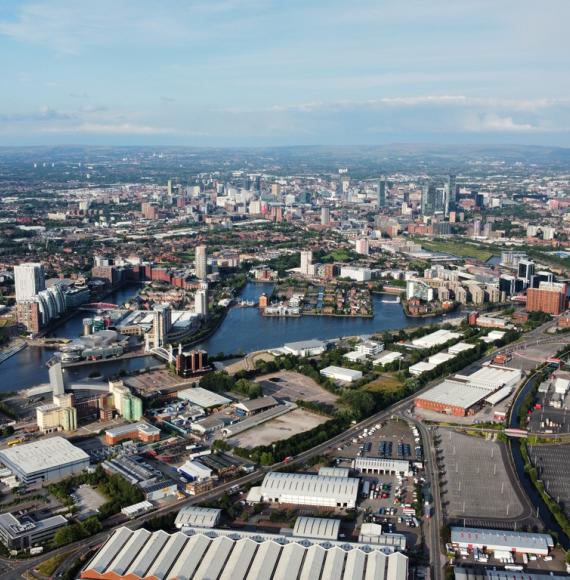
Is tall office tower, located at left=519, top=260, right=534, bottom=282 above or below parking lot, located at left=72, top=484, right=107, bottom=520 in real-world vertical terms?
above

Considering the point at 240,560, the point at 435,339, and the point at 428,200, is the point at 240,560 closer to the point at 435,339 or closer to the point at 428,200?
the point at 435,339

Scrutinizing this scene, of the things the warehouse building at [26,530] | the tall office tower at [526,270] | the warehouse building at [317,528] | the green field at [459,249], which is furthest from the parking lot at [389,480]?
the green field at [459,249]

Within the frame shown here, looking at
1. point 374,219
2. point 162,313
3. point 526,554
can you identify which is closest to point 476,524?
point 526,554

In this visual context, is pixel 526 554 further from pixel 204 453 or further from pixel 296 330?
pixel 296 330

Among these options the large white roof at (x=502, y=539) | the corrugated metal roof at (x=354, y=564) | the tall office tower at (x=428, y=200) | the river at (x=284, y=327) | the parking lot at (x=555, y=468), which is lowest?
the river at (x=284, y=327)

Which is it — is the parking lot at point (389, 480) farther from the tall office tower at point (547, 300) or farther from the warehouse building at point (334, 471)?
the tall office tower at point (547, 300)

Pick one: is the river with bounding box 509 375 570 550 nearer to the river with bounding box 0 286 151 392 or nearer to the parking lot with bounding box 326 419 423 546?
the parking lot with bounding box 326 419 423 546

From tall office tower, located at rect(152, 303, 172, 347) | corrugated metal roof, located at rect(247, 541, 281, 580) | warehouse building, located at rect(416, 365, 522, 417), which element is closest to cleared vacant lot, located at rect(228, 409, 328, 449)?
warehouse building, located at rect(416, 365, 522, 417)
